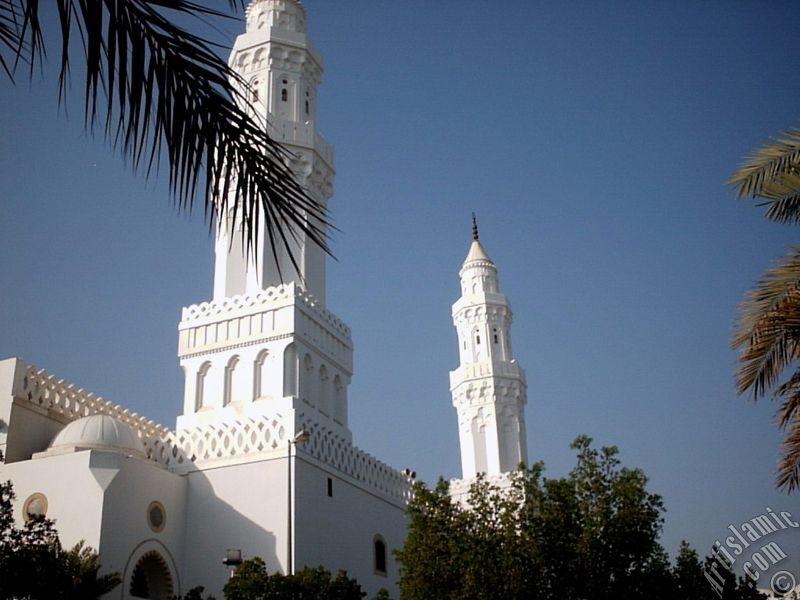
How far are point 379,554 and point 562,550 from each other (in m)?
9.56

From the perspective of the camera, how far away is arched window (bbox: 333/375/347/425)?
24.4m

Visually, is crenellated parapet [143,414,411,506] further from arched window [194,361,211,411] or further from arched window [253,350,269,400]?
arched window [253,350,269,400]

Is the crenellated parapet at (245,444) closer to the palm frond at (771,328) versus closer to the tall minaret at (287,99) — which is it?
the tall minaret at (287,99)

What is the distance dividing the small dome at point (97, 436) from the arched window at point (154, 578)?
250cm

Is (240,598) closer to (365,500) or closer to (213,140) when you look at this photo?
(365,500)

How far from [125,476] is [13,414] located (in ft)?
9.92

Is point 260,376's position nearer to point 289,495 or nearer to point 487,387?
point 289,495

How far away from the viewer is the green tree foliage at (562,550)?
47.7 feet

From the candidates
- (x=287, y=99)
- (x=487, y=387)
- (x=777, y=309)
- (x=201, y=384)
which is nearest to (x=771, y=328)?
(x=777, y=309)

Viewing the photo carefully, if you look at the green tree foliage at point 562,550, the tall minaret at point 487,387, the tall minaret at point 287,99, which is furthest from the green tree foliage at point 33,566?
the tall minaret at point 487,387

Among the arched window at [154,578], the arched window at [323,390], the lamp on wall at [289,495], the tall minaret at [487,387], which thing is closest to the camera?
the lamp on wall at [289,495]

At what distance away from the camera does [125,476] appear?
18.3 metres

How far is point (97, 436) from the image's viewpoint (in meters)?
19.3

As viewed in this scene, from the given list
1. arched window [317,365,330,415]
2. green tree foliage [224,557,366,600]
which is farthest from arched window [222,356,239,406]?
green tree foliage [224,557,366,600]
